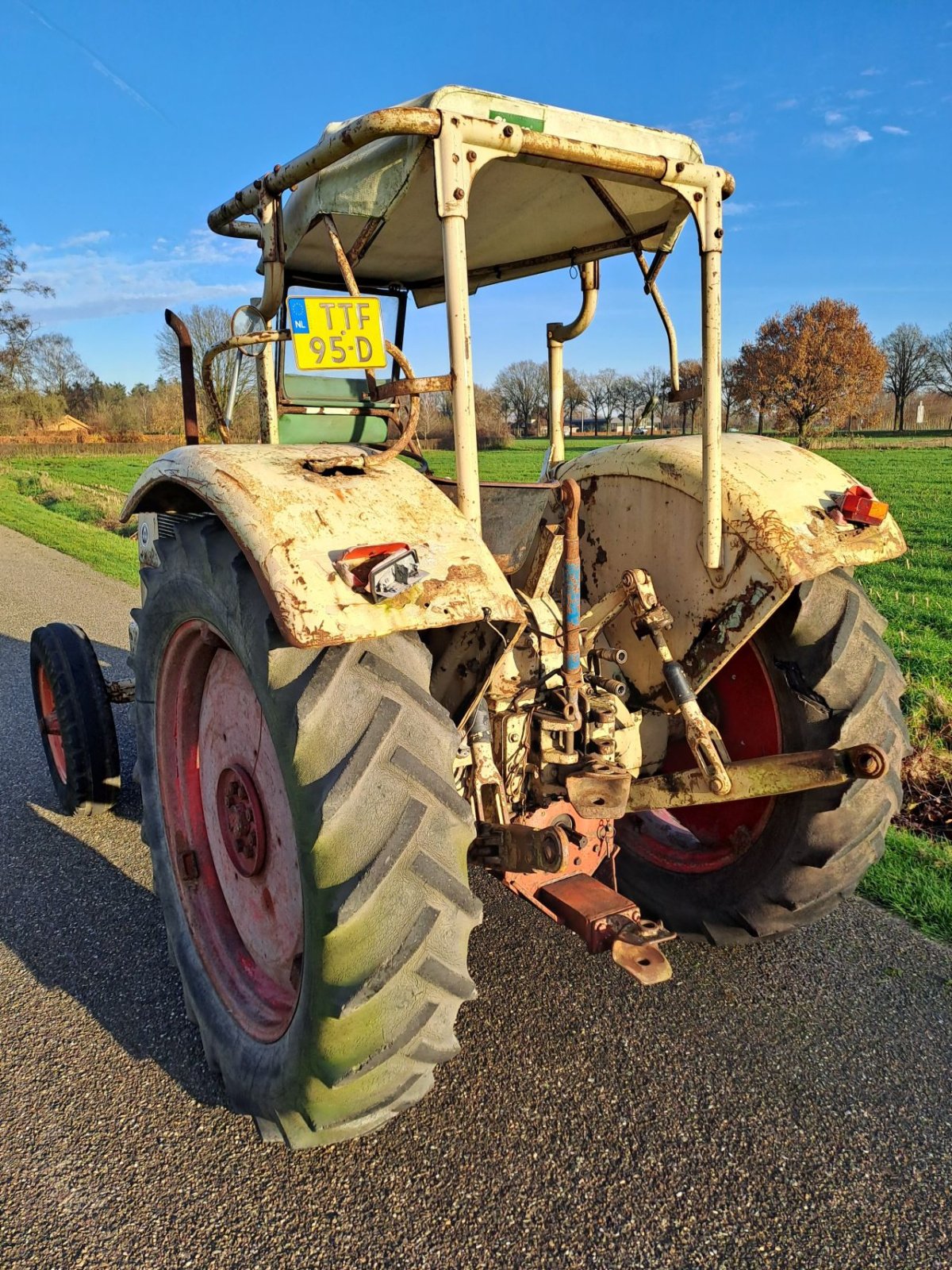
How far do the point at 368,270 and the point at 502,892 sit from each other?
2.52 meters

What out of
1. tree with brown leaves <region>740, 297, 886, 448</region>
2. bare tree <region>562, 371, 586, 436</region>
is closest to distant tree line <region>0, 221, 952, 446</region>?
tree with brown leaves <region>740, 297, 886, 448</region>

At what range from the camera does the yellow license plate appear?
190 centimetres

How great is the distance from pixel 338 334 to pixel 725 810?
1923 millimetres

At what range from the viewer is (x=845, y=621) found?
234 cm

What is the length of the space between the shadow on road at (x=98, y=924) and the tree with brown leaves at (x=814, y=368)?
5061 centimetres

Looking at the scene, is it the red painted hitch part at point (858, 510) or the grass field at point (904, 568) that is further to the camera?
the grass field at point (904, 568)

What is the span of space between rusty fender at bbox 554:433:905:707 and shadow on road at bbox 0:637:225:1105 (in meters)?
1.75

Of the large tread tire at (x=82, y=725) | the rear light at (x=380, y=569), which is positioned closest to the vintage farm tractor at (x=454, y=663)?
the rear light at (x=380, y=569)

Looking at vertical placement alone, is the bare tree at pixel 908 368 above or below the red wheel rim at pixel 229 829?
above

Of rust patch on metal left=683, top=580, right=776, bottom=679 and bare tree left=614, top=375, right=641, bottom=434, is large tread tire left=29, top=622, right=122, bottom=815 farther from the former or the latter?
bare tree left=614, top=375, right=641, bottom=434

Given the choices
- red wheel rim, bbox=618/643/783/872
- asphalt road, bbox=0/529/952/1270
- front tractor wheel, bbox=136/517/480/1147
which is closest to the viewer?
front tractor wheel, bbox=136/517/480/1147

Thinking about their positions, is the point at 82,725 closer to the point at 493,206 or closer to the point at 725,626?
the point at 493,206

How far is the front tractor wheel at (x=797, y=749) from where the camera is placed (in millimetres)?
2320

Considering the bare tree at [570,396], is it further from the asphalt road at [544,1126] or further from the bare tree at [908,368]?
the bare tree at [908,368]
